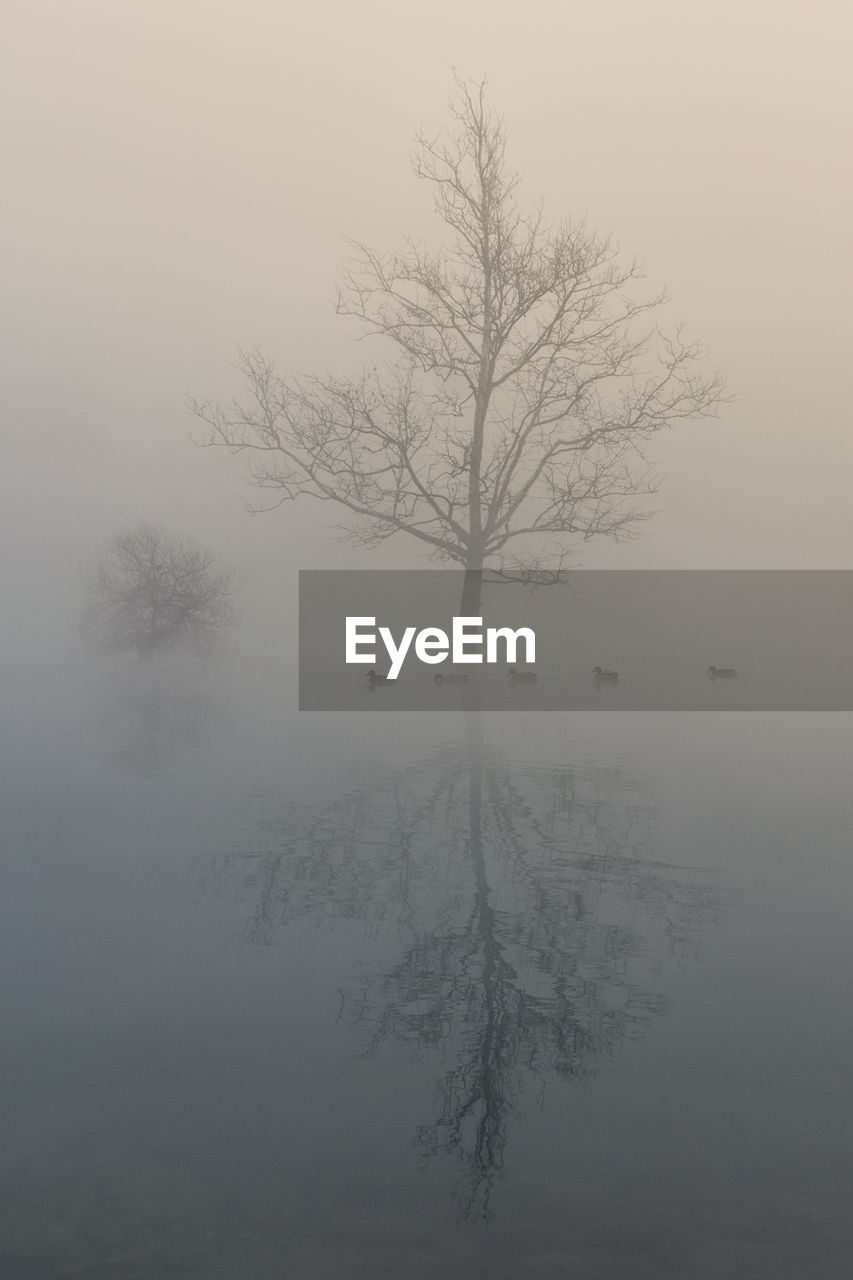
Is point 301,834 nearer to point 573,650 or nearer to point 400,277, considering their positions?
point 400,277

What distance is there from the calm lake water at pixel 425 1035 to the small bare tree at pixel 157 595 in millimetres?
22836

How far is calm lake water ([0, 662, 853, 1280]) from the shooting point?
9.67 feet

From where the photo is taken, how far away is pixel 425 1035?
412 centimetres

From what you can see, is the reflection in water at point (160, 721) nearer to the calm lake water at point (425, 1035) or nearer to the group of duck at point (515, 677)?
the calm lake water at point (425, 1035)

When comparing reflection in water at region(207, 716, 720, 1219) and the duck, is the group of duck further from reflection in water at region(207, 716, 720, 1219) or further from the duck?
reflection in water at region(207, 716, 720, 1219)

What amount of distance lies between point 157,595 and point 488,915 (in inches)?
1060

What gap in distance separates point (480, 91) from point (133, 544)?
574 inches

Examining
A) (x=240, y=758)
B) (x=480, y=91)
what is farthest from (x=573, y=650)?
(x=240, y=758)

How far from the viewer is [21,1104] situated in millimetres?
3646
